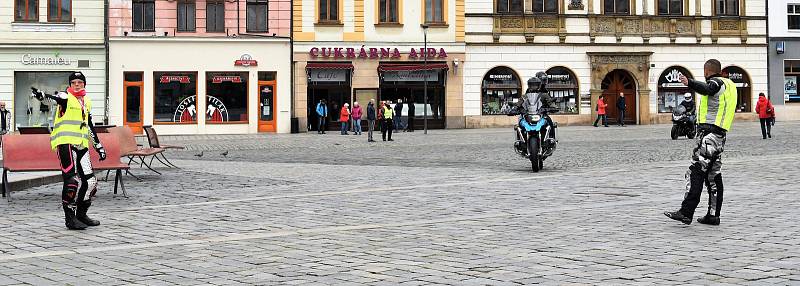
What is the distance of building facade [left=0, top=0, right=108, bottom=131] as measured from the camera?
137 feet

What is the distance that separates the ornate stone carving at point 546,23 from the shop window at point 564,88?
1854mm

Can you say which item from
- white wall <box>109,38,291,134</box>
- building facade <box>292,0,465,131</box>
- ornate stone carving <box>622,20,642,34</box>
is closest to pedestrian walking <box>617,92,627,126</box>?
ornate stone carving <box>622,20,642,34</box>

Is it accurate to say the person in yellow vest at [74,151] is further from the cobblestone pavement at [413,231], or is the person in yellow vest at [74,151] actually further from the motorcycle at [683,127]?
the motorcycle at [683,127]

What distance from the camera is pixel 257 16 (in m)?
44.1

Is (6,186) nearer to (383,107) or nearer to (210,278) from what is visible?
(210,278)

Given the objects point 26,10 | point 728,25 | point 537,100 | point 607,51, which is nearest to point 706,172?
point 537,100

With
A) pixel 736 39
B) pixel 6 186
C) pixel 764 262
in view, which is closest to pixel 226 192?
pixel 6 186

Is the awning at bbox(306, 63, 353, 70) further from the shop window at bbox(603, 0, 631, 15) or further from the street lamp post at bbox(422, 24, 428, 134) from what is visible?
the shop window at bbox(603, 0, 631, 15)

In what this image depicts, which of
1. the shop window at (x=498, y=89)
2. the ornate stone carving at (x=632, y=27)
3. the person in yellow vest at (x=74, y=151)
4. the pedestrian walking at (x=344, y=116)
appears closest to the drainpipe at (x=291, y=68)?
the pedestrian walking at (x=344, y=116)

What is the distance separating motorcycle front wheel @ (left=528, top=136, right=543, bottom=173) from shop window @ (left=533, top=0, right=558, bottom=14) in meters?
29.0

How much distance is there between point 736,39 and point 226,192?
3926 cm

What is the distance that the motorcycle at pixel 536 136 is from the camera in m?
18.8

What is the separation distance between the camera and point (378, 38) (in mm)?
45469

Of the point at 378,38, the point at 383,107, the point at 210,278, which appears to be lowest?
the point at 210,278
